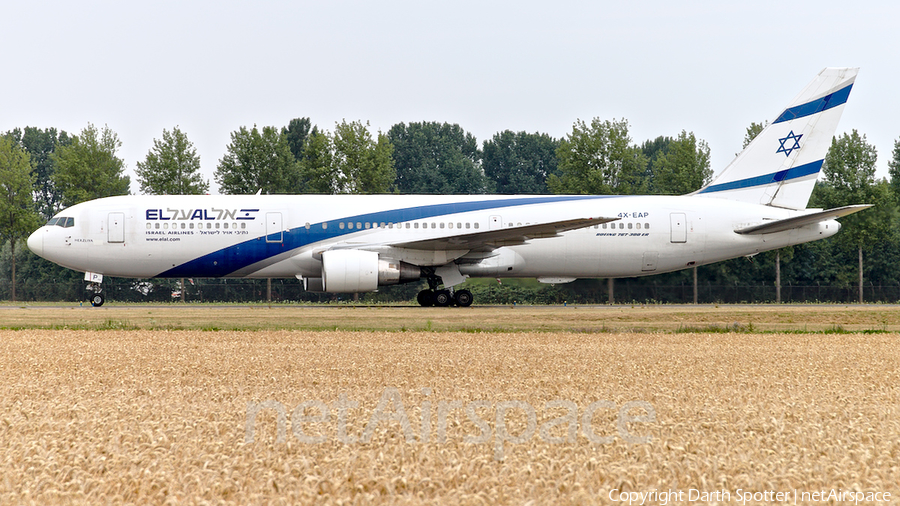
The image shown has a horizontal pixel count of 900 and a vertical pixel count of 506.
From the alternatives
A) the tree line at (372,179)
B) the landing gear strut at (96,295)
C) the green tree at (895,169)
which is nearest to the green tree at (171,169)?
the tree line at (372,179)

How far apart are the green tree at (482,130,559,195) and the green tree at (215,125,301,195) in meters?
36.9

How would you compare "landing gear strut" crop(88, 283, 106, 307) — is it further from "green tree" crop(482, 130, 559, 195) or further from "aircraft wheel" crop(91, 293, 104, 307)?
"green tree" crop(482, 130, 559, 195)

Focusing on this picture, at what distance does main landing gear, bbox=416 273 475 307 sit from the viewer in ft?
81.8

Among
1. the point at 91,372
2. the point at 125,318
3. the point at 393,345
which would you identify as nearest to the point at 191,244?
the point at 125,318

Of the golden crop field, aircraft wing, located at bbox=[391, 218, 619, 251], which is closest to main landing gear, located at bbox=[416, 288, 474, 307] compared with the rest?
aircraft wing, located at bbox=[391, 218, 619, 251]

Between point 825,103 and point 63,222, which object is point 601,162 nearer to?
point 825,103

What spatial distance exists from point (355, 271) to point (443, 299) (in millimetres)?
3439

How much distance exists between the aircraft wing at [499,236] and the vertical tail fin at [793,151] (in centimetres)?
659

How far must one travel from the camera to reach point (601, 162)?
40406 millimetres

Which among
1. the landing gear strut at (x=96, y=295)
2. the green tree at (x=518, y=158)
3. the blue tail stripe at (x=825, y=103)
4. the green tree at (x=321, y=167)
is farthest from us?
the green tree at (x=518, y=158)

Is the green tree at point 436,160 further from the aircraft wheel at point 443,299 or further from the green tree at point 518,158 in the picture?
the aircraft wheel at point 443,299

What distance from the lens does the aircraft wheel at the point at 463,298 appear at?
2508 centimetres

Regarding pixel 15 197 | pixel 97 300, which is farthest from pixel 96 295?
pixel 15 197

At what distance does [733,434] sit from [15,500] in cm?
468
